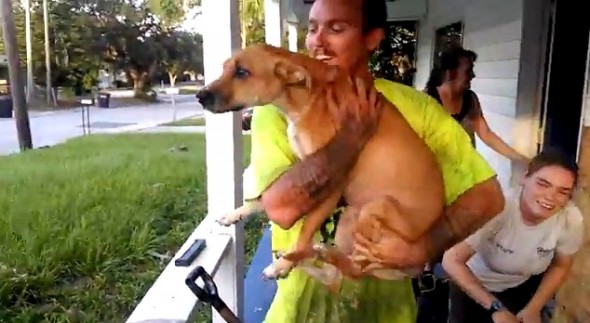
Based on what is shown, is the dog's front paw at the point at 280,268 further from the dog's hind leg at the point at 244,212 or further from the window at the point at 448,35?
the window at the point at 448,35

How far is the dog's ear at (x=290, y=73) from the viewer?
583 millimetres

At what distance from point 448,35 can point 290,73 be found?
17.1 ft

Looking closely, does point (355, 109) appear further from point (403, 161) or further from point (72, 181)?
point (72, 181)

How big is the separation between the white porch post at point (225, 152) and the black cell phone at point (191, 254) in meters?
0.08

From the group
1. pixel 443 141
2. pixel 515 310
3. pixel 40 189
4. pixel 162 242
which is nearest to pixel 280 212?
pixel 443 141

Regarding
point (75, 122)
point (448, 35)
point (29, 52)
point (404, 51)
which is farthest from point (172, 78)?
point (404, 51)

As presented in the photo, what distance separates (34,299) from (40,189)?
1.33m

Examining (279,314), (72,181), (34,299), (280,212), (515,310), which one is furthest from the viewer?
(72,181)

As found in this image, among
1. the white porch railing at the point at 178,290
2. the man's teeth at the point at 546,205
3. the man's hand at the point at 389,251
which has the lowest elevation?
the white porch railing at the point at 178,290

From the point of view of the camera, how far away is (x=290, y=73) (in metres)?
0.59

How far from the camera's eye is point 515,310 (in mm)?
1438

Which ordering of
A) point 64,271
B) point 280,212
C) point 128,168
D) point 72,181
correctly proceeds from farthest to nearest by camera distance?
point 128,168 < point 72,181 < point 64,271 < point 280,212

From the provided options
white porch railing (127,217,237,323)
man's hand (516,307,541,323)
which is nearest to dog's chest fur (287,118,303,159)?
white porch railing (127,217,237,323)

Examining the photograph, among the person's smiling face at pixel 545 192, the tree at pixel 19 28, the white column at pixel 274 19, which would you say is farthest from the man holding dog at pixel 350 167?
the tree at pixel 19 28
